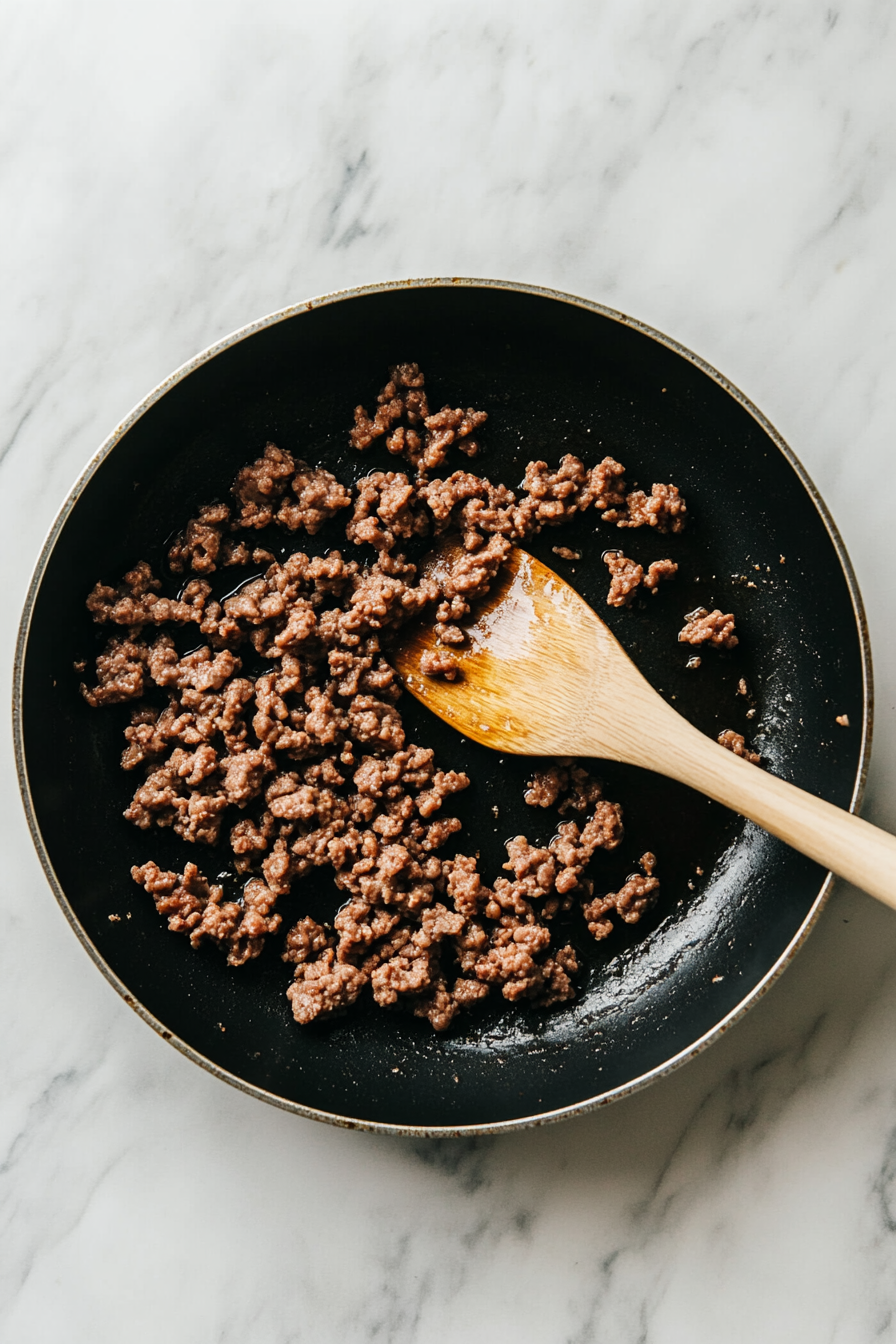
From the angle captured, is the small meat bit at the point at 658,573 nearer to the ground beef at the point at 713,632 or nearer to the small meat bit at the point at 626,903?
the ground beef at the point at 713,632

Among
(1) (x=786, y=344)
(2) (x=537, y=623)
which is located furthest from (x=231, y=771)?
(1) (x=786, y=344)

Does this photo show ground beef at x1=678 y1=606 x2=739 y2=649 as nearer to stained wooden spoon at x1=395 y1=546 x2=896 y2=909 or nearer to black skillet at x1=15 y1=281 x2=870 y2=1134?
black skillet at x1=15 y1=281 x2=870 y2=1134

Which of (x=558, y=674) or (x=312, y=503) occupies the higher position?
(x=312, y=503)

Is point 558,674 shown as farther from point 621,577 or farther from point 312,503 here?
point 312,503

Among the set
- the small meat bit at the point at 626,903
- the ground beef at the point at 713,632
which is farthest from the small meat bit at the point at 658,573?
the small meat bit at the point at 626,903

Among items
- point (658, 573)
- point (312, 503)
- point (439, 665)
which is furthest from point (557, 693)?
point (312, 503)

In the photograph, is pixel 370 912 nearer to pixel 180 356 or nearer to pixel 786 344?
pixel 180 356
